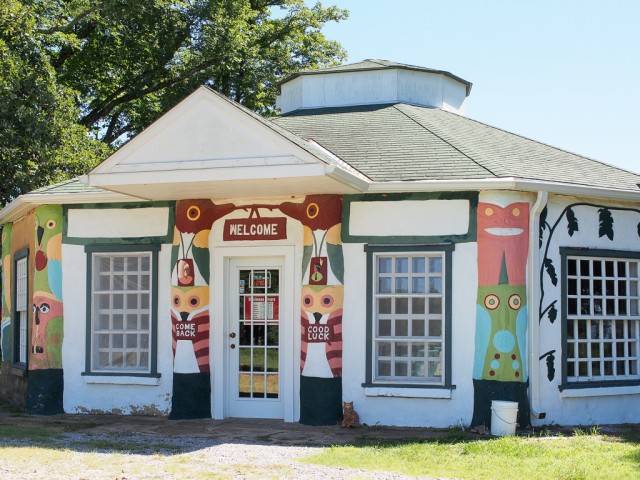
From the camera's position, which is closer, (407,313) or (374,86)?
(407,313)

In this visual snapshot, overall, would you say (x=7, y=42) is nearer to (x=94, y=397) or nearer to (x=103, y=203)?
(x=103, y=203)

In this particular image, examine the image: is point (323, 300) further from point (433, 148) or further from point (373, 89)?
point (373, 89)

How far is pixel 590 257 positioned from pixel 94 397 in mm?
7143

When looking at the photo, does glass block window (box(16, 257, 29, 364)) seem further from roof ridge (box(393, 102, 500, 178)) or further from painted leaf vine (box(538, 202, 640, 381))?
painted leaf vine (box(538, 202, 640, 381))

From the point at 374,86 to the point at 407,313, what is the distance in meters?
5.77

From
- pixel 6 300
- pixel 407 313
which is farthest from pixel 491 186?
pixel 6 300

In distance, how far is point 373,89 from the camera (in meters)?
16.2

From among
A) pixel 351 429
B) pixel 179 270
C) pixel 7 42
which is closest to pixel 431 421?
pixel 351 429

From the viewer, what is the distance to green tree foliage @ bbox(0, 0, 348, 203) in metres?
18.2

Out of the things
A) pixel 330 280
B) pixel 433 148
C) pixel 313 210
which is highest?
pixel 433 148

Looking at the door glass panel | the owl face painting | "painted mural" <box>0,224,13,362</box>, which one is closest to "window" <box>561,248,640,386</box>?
the owl face painting

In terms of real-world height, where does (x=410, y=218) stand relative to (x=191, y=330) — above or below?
above

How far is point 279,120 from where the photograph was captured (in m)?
15.6

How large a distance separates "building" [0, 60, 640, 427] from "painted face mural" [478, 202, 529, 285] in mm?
25
